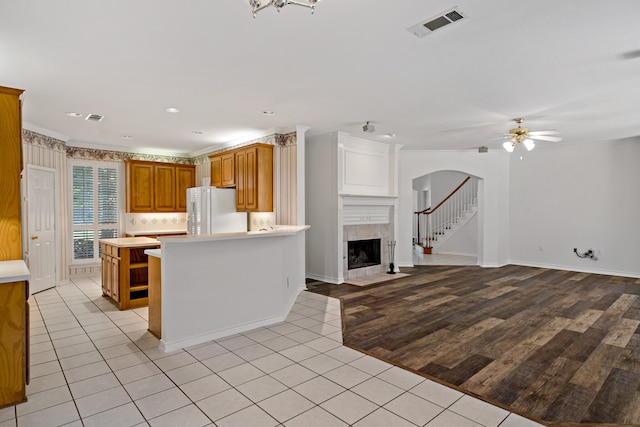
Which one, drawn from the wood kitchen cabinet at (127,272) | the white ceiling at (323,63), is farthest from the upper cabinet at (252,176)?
the wood kitchen cabinet at (127,272)

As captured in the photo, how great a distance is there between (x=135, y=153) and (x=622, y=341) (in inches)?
346

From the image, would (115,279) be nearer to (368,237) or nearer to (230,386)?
(230,386)

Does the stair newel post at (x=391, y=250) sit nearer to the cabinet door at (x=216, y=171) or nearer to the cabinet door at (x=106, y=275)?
the cabinet door at (x=216, y=171)

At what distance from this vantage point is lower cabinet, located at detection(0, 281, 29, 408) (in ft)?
8.04

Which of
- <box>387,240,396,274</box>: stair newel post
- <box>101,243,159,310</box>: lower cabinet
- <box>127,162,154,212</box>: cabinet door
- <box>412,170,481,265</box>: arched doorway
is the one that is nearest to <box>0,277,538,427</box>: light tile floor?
<box>101,243,159,310</box>: lower cabinet

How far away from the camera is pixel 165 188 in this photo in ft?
26.2

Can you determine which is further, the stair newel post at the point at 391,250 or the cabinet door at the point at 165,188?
the cabinet door at the point at 165,188

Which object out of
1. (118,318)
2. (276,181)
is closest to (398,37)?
(276,181)

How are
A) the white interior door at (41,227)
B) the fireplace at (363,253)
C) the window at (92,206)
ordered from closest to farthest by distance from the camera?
the white interior door at (41,227) → the fireplace at (363,253) → the window at (92,206)

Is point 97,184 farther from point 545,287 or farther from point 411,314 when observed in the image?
point 545,287

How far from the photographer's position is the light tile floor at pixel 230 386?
90.7 inches

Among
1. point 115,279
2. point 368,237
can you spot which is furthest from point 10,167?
point 368,237

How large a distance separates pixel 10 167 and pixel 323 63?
8.99 feet

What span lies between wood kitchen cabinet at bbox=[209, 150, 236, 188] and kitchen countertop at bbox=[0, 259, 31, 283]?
156 inches
